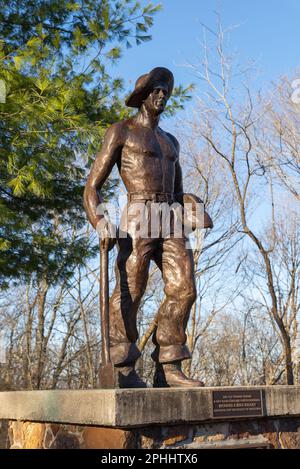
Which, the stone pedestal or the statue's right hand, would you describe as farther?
the statue's right hand

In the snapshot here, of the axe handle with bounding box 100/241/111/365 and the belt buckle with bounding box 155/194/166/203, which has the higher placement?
the belt buckle with bounding box 155/194/166/203

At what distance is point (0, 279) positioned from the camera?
7.25 m

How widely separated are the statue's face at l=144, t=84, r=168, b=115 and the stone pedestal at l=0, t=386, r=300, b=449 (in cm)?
217

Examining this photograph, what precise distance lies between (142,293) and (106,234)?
1.76 feet

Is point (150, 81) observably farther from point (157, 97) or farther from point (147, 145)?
point (147, 145)

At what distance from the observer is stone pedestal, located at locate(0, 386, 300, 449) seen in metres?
2.89

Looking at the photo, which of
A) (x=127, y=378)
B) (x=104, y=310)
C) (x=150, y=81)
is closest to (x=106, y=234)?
(x=104, y=310)

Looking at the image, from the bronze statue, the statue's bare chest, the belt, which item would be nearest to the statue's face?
the bronze statue

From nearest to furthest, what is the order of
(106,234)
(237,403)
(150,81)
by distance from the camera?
(237,403) < (106,234) < (150,81)

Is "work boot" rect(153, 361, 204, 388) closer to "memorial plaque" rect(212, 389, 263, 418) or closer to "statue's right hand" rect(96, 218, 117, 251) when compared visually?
"memorial plaque" rect(212, 389, 263, 418)

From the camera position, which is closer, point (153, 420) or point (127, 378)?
point (153, 420)

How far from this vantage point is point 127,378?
141 inches

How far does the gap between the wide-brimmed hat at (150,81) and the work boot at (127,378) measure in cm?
208

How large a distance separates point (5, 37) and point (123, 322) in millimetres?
5356
